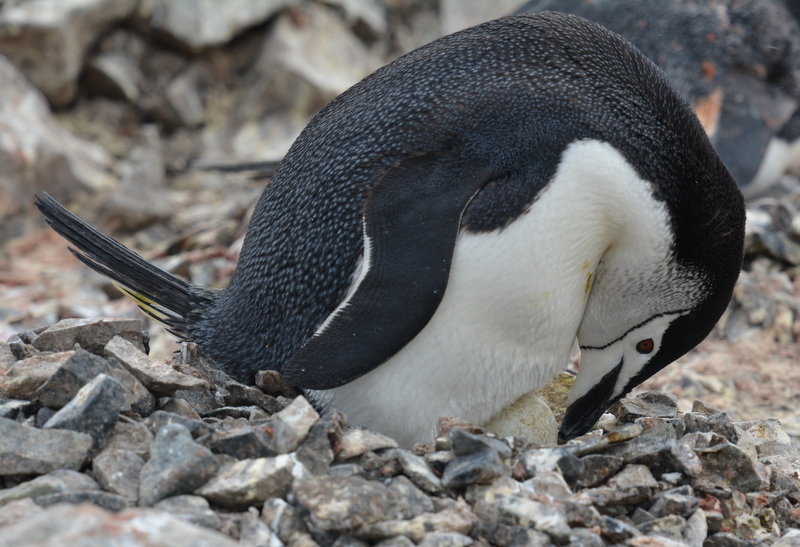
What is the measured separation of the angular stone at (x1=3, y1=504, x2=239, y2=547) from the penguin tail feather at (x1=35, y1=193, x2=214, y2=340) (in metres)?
1.35

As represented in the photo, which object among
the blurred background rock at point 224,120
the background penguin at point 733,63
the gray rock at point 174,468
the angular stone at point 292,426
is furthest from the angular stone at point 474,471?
the background penguin at point 733,63

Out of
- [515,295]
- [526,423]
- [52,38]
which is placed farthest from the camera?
[52,38]

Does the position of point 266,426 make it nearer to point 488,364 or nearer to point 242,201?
point 488,364

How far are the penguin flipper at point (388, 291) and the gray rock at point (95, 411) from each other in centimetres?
48

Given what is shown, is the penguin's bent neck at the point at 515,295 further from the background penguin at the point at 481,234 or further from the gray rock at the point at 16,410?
the gray rock at the point at 16,410

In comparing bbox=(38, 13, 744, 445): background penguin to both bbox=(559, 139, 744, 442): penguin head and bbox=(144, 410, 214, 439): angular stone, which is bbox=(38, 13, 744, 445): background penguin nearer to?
bbox=(559, 139, 744, 442): penguin head

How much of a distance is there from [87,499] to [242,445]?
29cm

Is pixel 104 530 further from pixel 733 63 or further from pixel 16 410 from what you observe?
pixel 733 63

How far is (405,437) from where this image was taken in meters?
2.25

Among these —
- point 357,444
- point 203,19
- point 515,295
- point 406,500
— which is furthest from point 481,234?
point 203,19

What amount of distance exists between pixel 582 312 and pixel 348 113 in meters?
0.83

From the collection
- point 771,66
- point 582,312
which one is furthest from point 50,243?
point 771,66

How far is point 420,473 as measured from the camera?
1631 mm

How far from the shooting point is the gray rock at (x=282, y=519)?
1446 millimetres
